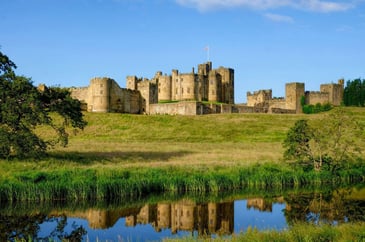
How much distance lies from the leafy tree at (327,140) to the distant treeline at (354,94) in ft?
213

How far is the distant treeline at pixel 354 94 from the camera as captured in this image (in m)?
88.8

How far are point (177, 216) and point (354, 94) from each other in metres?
78.3

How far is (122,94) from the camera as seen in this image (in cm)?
7669

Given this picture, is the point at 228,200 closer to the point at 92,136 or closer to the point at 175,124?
the point at 92,136

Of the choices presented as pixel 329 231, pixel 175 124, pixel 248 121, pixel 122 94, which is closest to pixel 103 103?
pixel 122 94

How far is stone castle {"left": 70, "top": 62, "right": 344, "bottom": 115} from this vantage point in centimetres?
7394

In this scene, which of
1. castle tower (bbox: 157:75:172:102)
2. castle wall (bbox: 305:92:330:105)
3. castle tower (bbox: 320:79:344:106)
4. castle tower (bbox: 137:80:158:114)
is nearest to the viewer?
castle tower (bbox: 137:80:158:114)

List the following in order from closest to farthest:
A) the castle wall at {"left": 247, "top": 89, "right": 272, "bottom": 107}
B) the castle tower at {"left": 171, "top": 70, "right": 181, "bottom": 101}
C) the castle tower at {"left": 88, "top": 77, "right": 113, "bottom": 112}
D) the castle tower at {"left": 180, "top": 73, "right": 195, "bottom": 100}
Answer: the castle tower at {"left": 88, "top": 77, "right": 113, "bottom": 112}
the castle tower at {"left": 180, "top": 73, "right": 195, "bottom": 100}
the castle tower at {"left": 171, "top": 70, "right": 181, "bottom": 101}
the castle wall at {"left": 247, "top": 89, "right": 272, "bottom": 107}

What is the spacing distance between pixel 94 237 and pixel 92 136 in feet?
122

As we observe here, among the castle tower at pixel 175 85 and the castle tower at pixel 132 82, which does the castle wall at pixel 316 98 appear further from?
the castle tower at pixel 132 82

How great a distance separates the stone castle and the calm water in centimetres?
5079

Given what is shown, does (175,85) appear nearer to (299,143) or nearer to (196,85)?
(196,85)

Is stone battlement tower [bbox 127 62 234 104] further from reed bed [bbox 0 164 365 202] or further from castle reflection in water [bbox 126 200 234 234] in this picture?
castle reflection in water [bbox 126 200 234 234]

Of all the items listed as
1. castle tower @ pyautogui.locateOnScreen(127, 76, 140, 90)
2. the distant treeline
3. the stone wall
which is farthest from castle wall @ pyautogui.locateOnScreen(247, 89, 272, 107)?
the stone wall
